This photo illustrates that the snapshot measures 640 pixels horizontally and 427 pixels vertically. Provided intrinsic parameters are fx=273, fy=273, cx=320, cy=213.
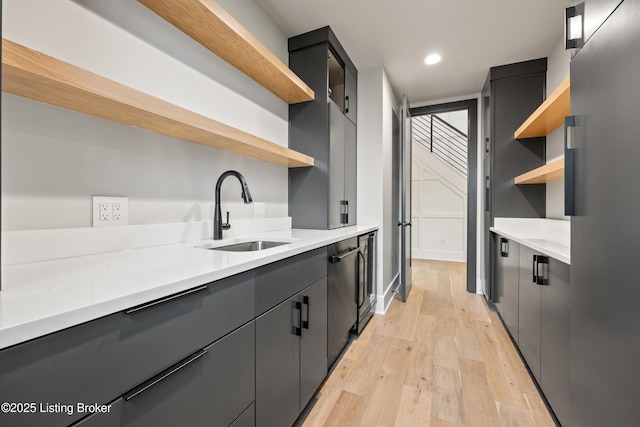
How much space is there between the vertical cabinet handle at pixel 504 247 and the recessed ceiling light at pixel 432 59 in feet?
5.91

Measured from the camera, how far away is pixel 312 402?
145cm

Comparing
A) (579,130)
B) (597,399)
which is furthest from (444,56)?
(597,399)

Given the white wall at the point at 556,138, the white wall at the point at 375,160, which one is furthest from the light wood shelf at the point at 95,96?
the white wall at the point at 556,138

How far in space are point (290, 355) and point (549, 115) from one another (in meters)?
2.43

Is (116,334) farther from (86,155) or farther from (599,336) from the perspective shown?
(599,336)

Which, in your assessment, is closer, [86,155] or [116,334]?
[116,334]

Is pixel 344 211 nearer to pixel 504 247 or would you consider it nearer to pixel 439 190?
pixel 504 247

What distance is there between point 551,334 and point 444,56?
2462 millimetres

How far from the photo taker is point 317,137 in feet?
7.27

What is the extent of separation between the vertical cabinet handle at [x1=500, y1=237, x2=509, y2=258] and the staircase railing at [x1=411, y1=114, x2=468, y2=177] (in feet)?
10.6

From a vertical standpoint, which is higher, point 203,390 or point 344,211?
point 344,211

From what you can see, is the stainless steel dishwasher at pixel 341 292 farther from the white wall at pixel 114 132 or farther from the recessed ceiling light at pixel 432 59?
the recessed ceiling light at pixel 432 59

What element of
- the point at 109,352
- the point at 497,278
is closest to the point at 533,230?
the point at 497,278

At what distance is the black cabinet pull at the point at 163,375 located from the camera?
0.57 meters
